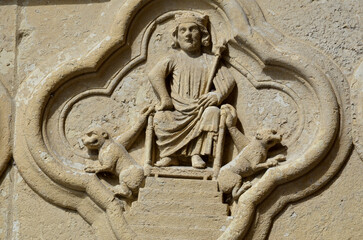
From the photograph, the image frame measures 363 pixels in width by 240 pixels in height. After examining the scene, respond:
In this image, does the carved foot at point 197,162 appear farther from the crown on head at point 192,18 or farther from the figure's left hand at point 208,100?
the crown on head at point 192,18

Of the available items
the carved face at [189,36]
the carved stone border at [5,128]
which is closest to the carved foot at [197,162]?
the carved face at [189,36]

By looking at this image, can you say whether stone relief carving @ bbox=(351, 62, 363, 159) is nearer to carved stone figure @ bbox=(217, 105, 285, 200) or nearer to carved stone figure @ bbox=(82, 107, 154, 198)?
carved stone figure @ bbox=(217, 105, 285, 200)

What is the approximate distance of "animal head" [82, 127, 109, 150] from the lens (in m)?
6.02

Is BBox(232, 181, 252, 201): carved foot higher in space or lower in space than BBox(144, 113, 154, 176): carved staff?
lower

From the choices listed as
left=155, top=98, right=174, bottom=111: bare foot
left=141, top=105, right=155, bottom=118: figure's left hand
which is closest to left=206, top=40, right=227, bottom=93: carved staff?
left=155, top=98, right=174, bottom=111: bare foot

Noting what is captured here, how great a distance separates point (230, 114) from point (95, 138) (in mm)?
914

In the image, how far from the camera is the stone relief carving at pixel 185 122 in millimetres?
5820

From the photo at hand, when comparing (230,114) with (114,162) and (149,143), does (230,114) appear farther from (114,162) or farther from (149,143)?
(114,162)

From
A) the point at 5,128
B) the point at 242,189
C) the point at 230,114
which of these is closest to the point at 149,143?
the point at 230,114

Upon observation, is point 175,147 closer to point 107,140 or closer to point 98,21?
point 107,140

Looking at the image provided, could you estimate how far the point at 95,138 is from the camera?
6020 mm

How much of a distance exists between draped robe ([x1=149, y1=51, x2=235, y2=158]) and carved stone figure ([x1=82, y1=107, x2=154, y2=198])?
0.18m

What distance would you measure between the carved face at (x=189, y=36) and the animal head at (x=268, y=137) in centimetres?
74

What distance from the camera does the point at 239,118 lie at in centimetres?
604
